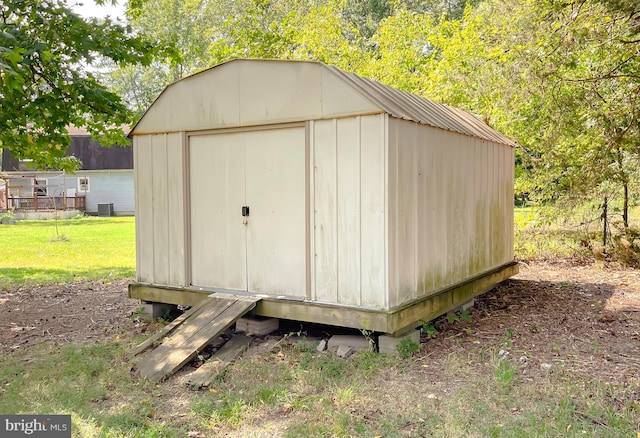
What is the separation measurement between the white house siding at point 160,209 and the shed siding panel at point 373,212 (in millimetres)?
2297

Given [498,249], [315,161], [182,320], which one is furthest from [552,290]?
[182,320]

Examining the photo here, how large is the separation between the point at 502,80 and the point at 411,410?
658 centimetres

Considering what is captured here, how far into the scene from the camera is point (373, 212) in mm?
5000

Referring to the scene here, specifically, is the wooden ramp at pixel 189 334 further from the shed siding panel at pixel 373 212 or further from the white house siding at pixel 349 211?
the shed siding panel at pixel 373 212

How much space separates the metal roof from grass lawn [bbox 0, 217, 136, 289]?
6911 millimetres

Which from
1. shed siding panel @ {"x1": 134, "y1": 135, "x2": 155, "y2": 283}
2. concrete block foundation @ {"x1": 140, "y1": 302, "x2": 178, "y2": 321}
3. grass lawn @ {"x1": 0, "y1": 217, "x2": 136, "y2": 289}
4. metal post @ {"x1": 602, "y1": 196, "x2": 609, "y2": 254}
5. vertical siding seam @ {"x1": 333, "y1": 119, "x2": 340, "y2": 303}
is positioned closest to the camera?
vertical siding seam @ {"x1": 333, "y1": 119, "x2": 340, "y2": 303}

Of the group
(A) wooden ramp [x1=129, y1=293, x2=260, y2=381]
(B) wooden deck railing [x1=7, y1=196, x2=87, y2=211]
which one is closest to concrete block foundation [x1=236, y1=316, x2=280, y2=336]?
(A) wooden ramp [x1=129, y1=293, x2=260, y2=381]

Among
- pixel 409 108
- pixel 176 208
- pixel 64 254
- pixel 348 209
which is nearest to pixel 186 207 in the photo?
pixel 176 208

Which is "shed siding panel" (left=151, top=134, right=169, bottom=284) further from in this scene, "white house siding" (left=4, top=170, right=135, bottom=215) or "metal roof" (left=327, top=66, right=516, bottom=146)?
"white house siding" (left=4, top=170, right=135, bottom=215)

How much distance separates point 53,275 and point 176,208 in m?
5.61

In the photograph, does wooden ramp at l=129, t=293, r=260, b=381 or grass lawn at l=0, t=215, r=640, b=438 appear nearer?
grass lawn at l=0, t=215, r=640, b=438

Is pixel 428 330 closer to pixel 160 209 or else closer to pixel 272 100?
pixel 272 100

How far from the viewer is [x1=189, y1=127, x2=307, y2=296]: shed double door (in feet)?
18.2

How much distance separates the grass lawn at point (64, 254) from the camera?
34.5 feet
